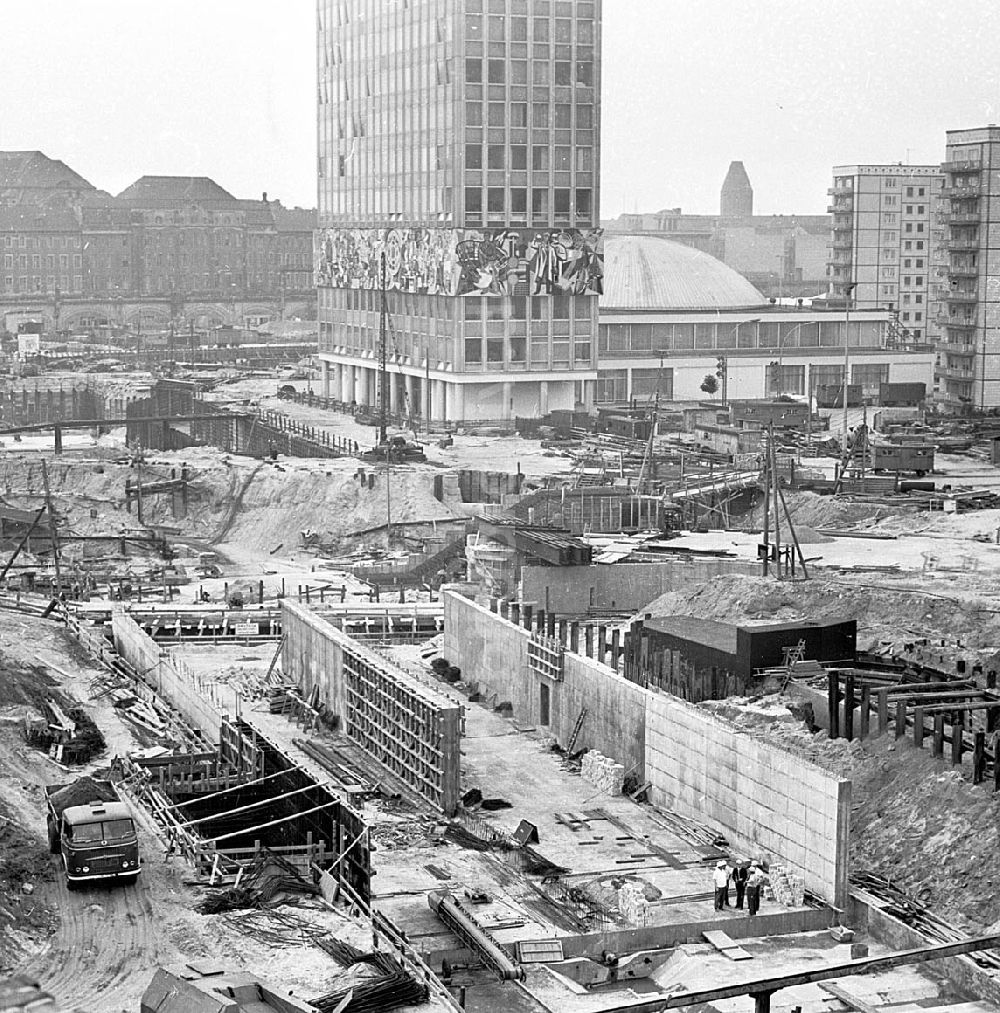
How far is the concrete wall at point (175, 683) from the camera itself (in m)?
41.4

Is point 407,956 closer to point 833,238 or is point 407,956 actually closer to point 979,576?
point 979,576

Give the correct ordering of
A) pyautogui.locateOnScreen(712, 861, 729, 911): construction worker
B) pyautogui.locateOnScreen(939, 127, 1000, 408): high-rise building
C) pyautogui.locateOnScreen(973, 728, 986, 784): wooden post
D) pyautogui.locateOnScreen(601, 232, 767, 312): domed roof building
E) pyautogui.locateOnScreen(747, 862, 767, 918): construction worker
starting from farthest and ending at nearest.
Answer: pyautogui.locateOnScreen(601, 232, 767, 312): domed roof building → pyautogui.locateOnScreen(939, 127, 1000, 408): high-rise building → pyautogui.locateOnScreen(973, 728, 986, 784): wooden post → pyautogui.locateOnScreen(712, 861, 729, 911): construction worker → pyautogui.locateOnScreen(747, 862, 767, 918): construction worker

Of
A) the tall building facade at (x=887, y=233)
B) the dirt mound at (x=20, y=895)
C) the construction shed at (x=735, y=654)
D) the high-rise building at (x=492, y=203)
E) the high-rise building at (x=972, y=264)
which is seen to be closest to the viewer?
the dirt mound at (x=20, y=895)

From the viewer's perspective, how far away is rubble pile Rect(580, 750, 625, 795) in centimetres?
3816

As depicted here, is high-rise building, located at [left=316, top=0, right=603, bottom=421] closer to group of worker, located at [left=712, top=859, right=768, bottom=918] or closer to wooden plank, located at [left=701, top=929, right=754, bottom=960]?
group of worker, located at [left=712, top=859, right=768, bottom=918]

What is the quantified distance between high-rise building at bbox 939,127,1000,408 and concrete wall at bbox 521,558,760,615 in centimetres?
5182

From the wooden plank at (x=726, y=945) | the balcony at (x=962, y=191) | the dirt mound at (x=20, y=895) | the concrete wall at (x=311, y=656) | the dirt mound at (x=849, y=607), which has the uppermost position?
the balcony at (x=962, y=191)

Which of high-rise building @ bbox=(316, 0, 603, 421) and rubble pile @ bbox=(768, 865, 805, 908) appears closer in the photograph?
rubble pile @ bbox=(768, 865, 805, 908)

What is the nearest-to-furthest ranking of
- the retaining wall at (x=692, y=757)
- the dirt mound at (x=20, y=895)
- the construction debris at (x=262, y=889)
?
the dirt mound at (x=20, y=895)
the construction debris at (x=262, y=889)
the retaining wall at (x=692, y=757)

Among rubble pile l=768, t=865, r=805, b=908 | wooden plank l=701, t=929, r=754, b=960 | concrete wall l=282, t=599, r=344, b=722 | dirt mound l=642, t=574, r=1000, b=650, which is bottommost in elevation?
wooden plank l=701, t=929, r=754, b=960

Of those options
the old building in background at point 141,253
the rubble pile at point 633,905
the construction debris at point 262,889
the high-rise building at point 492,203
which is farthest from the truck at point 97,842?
the old building in background at point 141,253

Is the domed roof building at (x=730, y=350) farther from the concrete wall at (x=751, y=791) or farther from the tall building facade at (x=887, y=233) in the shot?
the concrete wall at (x=751, y=791)

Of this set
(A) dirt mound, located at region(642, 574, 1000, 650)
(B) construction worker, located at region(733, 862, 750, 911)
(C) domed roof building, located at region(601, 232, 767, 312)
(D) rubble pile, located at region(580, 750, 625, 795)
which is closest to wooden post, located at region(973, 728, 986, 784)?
(B) construction worker, located at region(733, 862, 750, 911)

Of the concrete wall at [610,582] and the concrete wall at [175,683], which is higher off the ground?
the concrete wall at [610,582]
